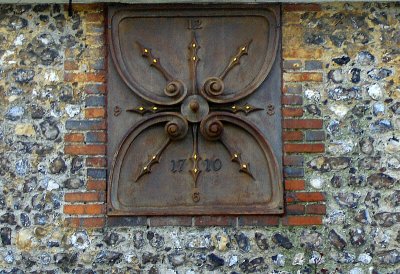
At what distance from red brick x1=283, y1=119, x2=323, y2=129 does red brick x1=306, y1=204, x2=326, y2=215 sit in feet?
1.81

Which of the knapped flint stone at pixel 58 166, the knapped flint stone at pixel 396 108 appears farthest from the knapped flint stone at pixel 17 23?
the knapped flint stone at pixel 396 108

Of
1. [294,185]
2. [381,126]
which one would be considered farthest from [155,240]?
[381,126]

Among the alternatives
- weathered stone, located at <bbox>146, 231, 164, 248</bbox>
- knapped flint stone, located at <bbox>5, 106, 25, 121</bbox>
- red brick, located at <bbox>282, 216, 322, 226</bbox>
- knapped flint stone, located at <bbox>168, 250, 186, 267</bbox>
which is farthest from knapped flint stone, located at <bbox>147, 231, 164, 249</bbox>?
knapped flint stone, located at <bbox>5, 106, 25, 121</bbox>

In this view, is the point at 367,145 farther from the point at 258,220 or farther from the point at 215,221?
the point at 215,221

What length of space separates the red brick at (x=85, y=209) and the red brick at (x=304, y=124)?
55.3 inches

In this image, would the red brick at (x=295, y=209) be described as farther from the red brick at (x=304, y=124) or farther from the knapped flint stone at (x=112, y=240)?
the knapped flint stone at (x=112, y=240)

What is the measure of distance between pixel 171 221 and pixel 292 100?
1.20 metres

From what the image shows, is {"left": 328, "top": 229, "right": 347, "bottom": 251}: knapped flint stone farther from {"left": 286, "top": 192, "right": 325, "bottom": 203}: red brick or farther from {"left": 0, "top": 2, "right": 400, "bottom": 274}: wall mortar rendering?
{"left": 286, "top": 192, "right": 325, "bottom": 203}: red brick

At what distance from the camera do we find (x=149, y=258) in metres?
7.58

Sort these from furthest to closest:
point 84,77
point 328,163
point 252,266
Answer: point 84,77 < point 328,163 < point 252,266

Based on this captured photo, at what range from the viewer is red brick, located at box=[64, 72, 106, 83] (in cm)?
777

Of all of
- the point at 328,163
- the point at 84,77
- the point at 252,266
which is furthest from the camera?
the point at 84,77

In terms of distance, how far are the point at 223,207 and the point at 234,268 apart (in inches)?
16.8

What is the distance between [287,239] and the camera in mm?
7582
